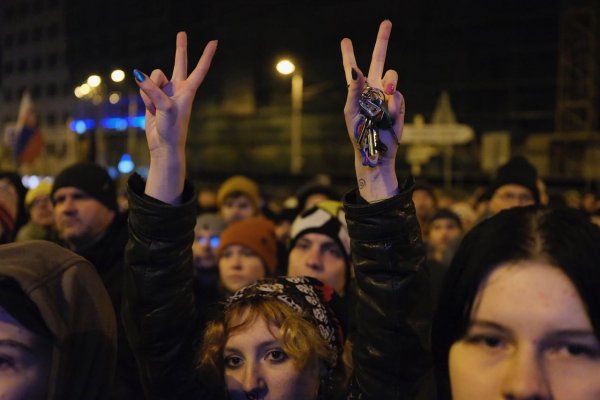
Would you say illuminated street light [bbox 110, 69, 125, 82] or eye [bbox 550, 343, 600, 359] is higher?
illuminated street light [bbox 110, 69, 125, 82]

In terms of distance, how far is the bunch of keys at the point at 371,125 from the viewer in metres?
1.93

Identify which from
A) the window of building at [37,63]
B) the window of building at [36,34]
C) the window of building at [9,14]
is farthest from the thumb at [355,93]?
the window of building at [37,63]

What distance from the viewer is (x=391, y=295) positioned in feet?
6.20

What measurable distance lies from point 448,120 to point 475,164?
52.1 ft

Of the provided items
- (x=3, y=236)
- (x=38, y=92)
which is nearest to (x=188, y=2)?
(x=3, y=236)

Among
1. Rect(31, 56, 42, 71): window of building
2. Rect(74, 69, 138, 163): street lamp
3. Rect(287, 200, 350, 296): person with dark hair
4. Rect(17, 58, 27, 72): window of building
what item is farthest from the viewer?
Rect(17, 58, 27, 72): window of building

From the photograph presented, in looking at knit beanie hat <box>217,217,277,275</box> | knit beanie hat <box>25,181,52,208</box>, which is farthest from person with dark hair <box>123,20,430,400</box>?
knit beanie hat <box>25,181,52,208</box>

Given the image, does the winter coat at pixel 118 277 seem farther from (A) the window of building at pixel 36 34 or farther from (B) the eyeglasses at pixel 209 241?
(A) the window of building at pixel 36 34

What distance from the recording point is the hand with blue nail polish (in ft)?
6.94

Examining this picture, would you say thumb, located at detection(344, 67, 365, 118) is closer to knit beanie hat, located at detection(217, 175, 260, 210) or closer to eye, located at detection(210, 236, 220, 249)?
eye, located at detection(210, 236, 220, 249)

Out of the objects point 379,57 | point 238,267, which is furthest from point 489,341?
point 238,267

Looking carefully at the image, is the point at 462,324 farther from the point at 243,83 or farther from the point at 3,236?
the point at 243,83

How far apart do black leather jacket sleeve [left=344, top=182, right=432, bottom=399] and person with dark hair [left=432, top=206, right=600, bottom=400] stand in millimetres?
308

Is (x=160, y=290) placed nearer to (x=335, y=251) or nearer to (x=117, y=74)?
(x=335, y=251)
